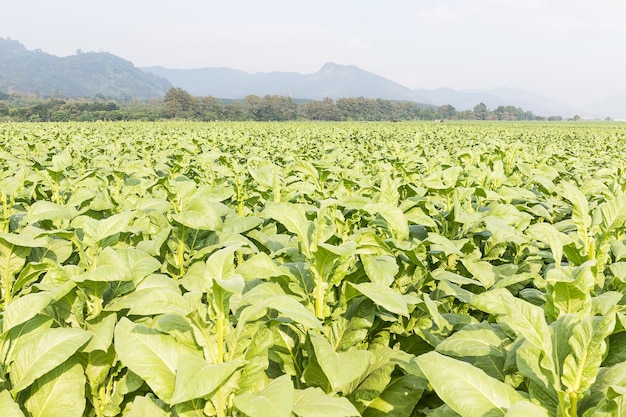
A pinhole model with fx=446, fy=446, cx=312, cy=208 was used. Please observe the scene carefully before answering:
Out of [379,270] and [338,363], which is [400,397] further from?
[379,270]

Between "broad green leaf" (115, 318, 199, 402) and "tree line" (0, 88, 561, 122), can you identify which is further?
"tree line" (0, 88, 561, 122)

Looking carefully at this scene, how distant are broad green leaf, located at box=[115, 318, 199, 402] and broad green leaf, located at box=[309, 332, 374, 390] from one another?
0.46 meters

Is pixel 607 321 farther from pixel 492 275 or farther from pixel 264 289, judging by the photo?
pixel 492 275

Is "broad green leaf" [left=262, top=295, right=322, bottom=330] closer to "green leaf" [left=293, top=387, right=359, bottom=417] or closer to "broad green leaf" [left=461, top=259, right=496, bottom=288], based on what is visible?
"green leaf" [left=293, top=387, right=359, bottom=417]

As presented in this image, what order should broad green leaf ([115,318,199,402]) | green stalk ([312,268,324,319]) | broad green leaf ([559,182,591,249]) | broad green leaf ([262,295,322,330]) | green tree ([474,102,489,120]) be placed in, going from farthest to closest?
green tree ([474,102,489,120])
broad green leaf ([559,182,591,249])
green stalk ([312,268,324,319])
broad green leaf ([115,318,199,402])
broad green leaf ([262,295,322,330])

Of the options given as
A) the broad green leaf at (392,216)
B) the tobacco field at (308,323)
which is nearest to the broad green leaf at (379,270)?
the tobacco field at (308,323)

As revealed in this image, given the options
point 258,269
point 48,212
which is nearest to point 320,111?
point 48,212

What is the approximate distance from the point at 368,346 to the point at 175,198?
5.61 feet

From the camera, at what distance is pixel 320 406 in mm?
1435

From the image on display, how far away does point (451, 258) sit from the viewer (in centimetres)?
280

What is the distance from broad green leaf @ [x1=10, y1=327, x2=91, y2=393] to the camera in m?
1.44

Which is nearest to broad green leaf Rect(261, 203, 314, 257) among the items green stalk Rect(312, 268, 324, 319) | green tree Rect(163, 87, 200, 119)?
green stalk Rect(312, 268, 324, 319)

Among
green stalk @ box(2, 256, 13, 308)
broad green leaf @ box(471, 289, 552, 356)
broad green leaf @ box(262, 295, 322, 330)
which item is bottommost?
green stalk @ box(2, 256, 13, 308)

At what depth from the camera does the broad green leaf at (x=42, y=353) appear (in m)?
1.44
